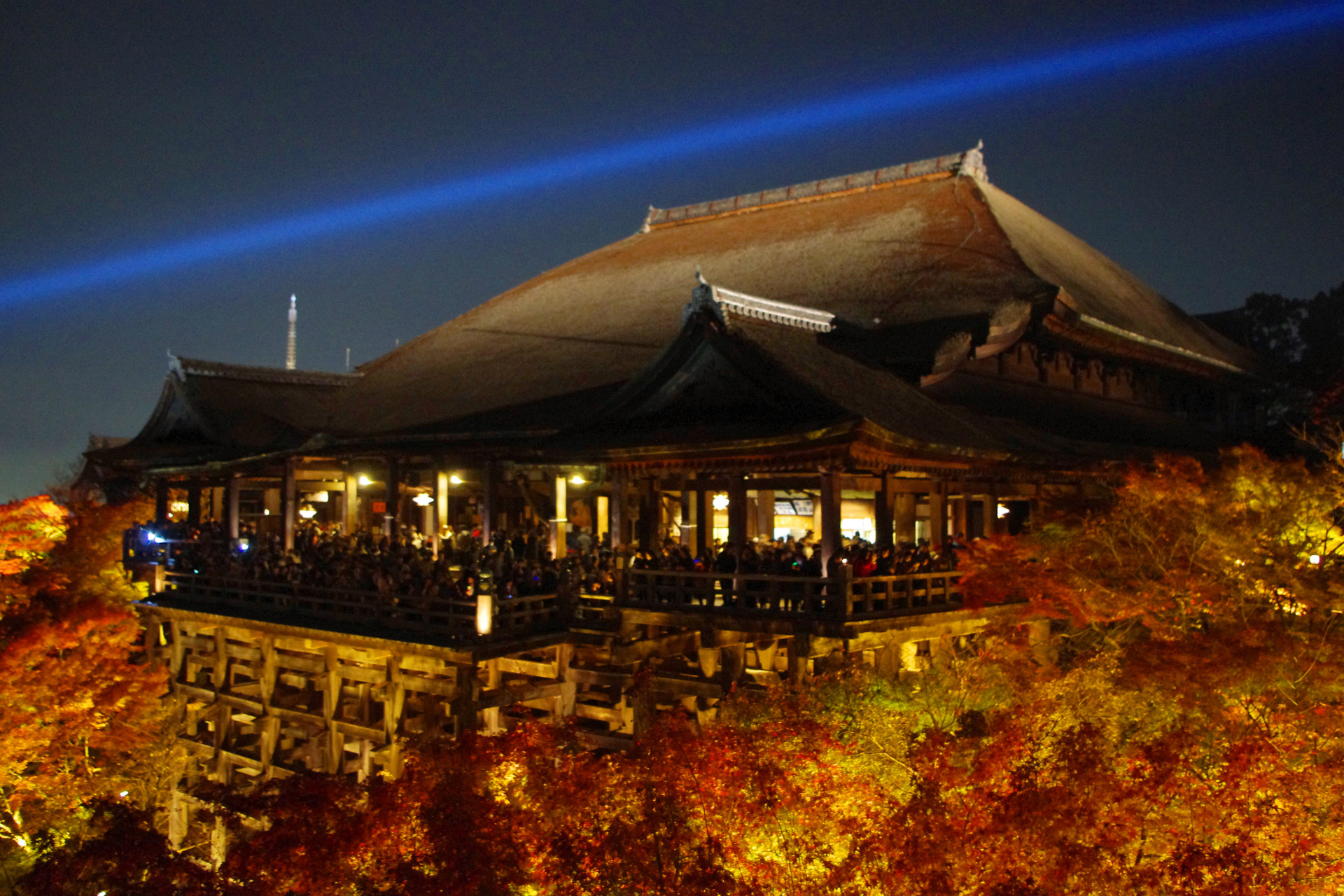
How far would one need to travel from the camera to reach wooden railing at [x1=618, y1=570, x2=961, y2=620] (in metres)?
15.0

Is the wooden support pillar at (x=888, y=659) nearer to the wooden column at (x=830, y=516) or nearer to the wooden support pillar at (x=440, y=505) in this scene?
the wooden column at (x=830, y=516)

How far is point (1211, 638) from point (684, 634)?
7863 millimetres

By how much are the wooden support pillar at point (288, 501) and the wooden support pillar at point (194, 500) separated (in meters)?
5.97

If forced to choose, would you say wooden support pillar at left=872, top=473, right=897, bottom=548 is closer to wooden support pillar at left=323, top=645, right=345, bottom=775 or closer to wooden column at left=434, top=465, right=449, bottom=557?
wooden column at left=434, top=465, right=449, bottom=557

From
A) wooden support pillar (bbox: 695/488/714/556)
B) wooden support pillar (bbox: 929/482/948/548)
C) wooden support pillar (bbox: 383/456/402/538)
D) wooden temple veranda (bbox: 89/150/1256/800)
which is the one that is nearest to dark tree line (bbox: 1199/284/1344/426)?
wooden temple veranda (bbox: 89/150/1256/800)

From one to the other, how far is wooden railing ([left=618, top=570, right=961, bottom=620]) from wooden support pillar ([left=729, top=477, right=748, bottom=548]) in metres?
0.74

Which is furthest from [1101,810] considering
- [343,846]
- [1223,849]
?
[343,846]

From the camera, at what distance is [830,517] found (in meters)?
15.5

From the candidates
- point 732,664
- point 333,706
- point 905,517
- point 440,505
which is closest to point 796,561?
point 732,664

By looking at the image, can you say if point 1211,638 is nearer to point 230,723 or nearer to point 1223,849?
point 1223,849

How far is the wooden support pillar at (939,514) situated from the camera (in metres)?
20.1

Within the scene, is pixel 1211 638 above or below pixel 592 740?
above

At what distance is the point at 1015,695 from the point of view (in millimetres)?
14945

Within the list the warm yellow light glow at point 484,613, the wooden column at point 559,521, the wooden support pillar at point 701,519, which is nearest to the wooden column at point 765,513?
the wooden support pillar at point 701,519
